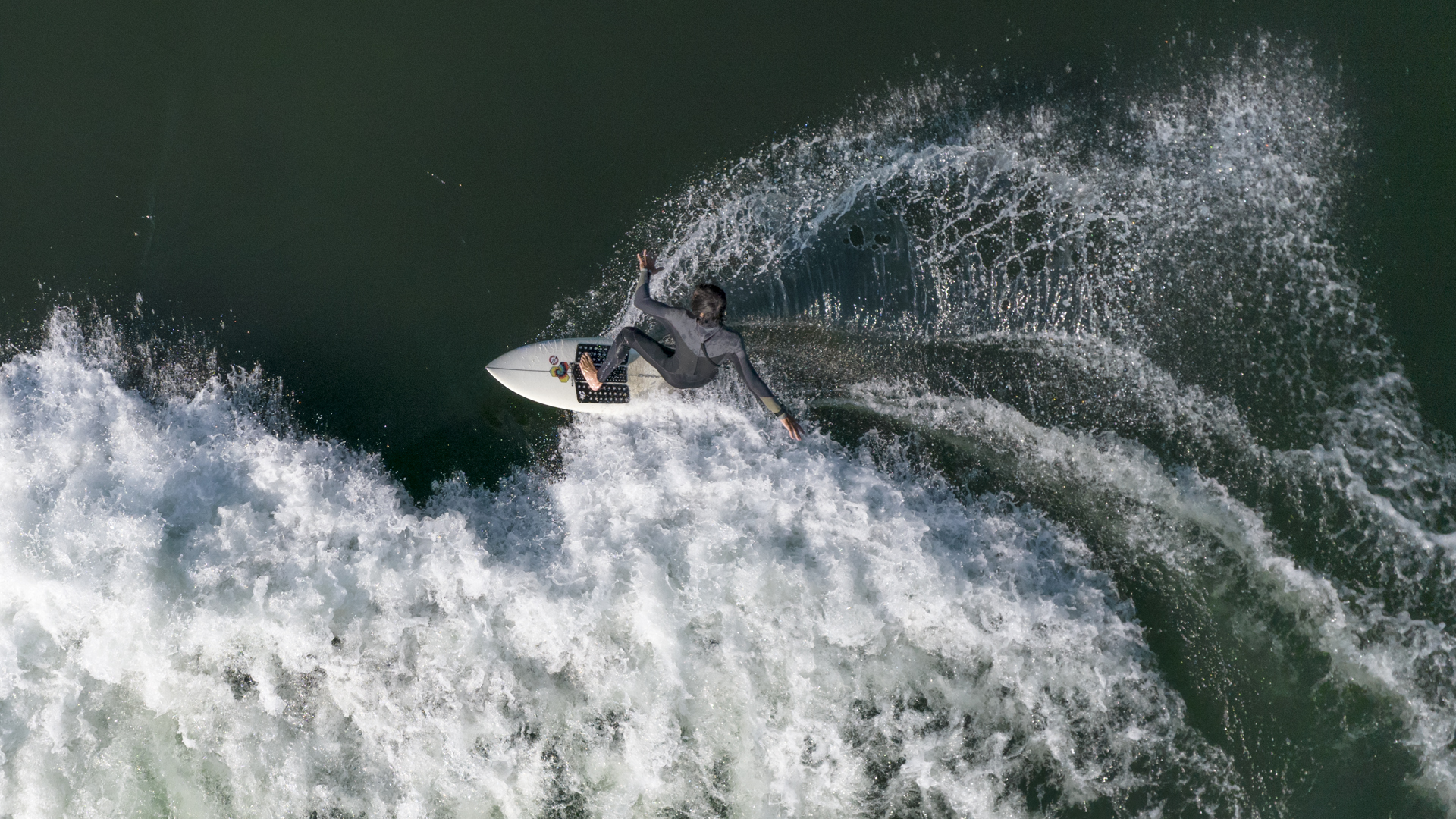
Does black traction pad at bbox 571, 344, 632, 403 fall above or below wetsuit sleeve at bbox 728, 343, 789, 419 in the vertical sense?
below

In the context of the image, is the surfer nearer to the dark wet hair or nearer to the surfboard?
the dark wet hair

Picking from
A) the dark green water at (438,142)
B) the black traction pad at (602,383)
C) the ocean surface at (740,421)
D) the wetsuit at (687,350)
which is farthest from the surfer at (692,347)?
the dark green water at (438,142)

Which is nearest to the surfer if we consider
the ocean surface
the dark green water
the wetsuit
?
the wetsuit

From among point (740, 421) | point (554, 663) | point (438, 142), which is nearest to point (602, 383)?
point (740, 421)

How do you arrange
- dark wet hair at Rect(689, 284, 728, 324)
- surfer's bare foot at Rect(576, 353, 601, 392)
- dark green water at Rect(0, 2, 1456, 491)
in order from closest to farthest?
dark wet hair at Rect(689, 284, 728, 324) < surfer's bare foot at Rect(576, 353, 601, 392) < dark green water at Rect(0, 2, 1456, 491)

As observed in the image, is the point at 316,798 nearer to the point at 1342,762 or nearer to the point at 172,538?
the point at 172,538

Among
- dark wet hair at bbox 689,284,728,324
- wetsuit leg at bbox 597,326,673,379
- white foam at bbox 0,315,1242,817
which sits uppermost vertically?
dark wet hair at bbox 689,284,728,324

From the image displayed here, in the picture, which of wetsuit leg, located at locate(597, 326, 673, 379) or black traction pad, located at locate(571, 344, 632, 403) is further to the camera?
black traction pad, located at locate(571, 344, 632, 403)
